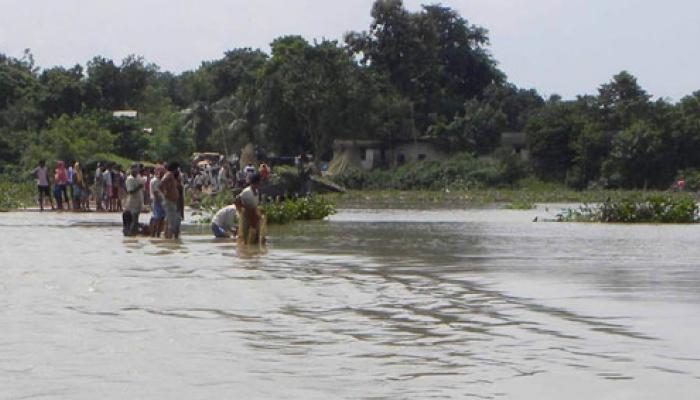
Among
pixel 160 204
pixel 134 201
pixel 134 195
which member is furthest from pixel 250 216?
pixel 134 195

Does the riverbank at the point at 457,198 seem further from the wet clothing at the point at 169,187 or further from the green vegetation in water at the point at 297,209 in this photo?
the wet clothing at the point at 169,187

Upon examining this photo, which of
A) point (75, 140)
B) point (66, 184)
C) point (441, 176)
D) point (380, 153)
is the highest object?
point (380, 153)

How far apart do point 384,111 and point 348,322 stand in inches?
2674

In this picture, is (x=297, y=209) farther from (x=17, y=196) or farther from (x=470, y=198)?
(x=470, y=198)

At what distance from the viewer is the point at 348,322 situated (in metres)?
12.1

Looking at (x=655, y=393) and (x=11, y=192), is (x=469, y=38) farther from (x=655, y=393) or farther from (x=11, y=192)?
(x=655, y=393)

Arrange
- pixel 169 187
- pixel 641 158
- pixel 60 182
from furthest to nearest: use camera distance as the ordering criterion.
Answer: pixel 641 158, pixel 60 182, pixel 169 187

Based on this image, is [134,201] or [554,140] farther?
[554,140]

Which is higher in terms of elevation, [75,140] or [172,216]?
[75,140]

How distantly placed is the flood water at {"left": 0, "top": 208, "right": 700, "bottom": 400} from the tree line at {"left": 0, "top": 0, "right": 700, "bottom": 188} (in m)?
41.9

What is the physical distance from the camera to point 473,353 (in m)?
10.2

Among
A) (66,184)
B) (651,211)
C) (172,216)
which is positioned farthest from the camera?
(66,184)

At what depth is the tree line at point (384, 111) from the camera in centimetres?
6806

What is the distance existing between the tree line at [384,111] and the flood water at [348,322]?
4186 cm
